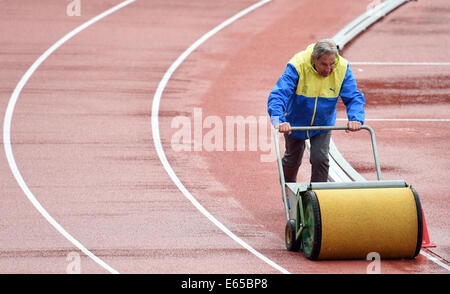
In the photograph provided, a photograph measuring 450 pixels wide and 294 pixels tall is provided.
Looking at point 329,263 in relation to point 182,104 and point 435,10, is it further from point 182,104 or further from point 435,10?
point 435,10

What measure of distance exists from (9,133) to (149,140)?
7.10 feet

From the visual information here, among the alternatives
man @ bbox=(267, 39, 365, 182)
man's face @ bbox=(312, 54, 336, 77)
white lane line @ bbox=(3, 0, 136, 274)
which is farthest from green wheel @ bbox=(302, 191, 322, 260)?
white lane line @ bbox=(3, 0, 136, 274)

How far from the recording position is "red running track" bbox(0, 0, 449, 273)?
9.24 meters

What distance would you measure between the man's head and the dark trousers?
37.2 inches

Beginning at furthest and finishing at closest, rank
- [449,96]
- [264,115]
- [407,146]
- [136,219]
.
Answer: [449,96], [264,115], [407,146], [136,219]

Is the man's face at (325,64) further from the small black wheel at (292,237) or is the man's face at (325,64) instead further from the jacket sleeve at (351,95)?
the small black wheel at (292,237)

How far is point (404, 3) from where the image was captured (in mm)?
22156

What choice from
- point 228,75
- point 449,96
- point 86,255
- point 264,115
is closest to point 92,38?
point 228,75

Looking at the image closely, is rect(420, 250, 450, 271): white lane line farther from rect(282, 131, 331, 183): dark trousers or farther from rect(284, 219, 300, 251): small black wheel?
rect(282, 131, 331, 183): dark trousers

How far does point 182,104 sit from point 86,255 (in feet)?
21.7

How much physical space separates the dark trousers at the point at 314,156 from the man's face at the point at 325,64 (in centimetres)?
88

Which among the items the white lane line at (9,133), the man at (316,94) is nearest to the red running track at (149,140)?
the white lane line at (9,133)

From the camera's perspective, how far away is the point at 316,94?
9.37 m

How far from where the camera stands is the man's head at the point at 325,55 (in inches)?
349
